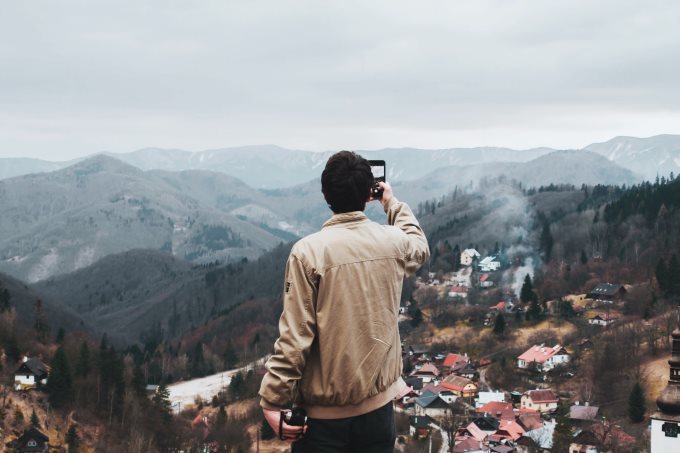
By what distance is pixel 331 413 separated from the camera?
→ 4055 millimetres

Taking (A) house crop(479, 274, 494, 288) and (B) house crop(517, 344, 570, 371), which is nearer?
(B) house crop(517, 344, 570, 371)

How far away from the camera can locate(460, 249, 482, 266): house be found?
128 m

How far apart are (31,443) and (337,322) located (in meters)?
44.3

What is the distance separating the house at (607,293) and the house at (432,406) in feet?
109

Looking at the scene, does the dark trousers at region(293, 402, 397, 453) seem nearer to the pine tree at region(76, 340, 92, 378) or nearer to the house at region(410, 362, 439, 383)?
the pine tree at region(76, 340, 92, 378)

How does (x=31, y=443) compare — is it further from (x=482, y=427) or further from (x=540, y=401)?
(x=540, y=401)

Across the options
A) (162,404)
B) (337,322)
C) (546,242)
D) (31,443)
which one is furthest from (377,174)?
(546,242)

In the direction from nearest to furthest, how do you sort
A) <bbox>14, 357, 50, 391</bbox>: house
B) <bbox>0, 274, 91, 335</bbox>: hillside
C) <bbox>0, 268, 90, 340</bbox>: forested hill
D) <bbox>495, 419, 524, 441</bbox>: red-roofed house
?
<bbox>495, 419, 524, 441</bbox>: red-roofed house
<bbox>14, 357, 50, 391</bbox>: house
<bbox>0, 268, 90, 340</bbox>: forested hill
<bbox>0, 274, 91, 335</bbox>: hillside

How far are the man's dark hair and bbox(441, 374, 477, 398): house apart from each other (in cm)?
5985

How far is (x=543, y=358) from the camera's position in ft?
219

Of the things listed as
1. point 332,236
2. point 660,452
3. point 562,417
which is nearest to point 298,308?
point 332,236

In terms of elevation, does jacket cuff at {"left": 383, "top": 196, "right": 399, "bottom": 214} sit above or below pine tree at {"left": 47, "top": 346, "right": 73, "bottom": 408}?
above

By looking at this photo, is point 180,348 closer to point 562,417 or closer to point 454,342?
point 454,342

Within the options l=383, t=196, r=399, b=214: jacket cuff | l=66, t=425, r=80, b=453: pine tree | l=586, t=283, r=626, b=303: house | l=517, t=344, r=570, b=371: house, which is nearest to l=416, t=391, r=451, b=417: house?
l=517, t=344, r=570, b=371: house
